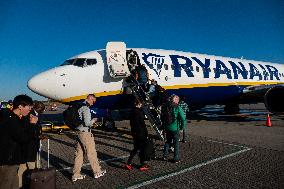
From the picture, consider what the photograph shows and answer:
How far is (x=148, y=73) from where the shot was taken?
14.4 m

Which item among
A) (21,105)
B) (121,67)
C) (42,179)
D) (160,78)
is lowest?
(42,179)

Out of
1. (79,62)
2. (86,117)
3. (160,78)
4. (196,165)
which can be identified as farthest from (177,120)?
(79,62)

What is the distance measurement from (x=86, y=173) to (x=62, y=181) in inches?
31.6

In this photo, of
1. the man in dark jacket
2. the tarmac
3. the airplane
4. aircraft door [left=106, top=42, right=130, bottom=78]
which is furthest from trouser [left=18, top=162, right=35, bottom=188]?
aircraft door [left=106, top=42, right=130, bottom=78]

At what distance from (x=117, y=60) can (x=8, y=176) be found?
9390 mm

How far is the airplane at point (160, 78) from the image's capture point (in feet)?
42.0

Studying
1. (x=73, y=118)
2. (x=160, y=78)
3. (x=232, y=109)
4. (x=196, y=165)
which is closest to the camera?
(x=73, y=118)

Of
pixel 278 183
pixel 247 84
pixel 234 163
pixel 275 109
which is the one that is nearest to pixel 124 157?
pixel 234 163

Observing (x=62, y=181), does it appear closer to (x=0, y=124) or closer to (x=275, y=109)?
(x=0, y=124)

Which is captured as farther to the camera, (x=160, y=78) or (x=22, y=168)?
(x=160, y=78)

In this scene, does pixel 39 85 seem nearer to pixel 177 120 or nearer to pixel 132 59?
pixel 132 59

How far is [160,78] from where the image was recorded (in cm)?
1507

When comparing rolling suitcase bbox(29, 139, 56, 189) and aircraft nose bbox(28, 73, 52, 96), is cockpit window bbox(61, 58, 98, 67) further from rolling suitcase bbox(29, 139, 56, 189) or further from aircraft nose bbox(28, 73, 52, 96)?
rolling suitcase bbox(29, 139, 56, 189)

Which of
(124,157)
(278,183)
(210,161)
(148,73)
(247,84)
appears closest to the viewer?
(278,183)
